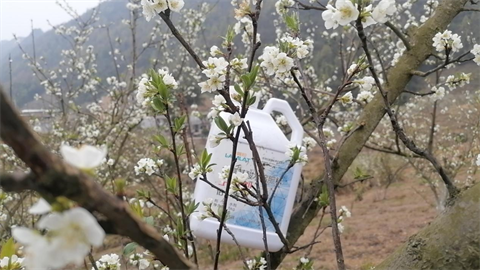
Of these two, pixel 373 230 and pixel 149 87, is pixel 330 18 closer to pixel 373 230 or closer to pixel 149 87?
pixel 149 87

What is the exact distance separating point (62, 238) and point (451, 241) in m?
0.79

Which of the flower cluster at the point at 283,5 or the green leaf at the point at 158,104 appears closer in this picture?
the green leaf at the point at 158,104

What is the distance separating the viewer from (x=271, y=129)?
70.0 inches

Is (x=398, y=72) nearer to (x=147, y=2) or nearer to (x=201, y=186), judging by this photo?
(x=201, y=186)

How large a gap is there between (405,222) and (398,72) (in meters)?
7.54

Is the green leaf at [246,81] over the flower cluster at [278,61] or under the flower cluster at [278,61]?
under

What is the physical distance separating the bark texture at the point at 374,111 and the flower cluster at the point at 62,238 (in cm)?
151

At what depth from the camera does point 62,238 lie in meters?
0.39

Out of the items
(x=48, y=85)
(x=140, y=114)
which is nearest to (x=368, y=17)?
(x=140, y=114)

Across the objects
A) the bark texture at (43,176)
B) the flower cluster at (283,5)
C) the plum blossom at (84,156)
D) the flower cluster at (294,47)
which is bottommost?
the bark texture at (43,176)

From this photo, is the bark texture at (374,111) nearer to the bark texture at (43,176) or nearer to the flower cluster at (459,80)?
the flower cluster at (459,80)

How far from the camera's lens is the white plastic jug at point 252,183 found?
5.52ft

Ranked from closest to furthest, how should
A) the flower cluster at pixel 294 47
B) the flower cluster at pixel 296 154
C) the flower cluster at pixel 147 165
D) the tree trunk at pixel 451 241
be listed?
the tree trunk at pixel 451 241 → the flower cluster at pixel 294 47 → the flower cluster at pixel 296 154 → the flower cluster at pixel 147 165

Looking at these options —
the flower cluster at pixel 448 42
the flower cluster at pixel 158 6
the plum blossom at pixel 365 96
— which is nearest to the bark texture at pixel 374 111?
the plum blossom at pixel 365 96
